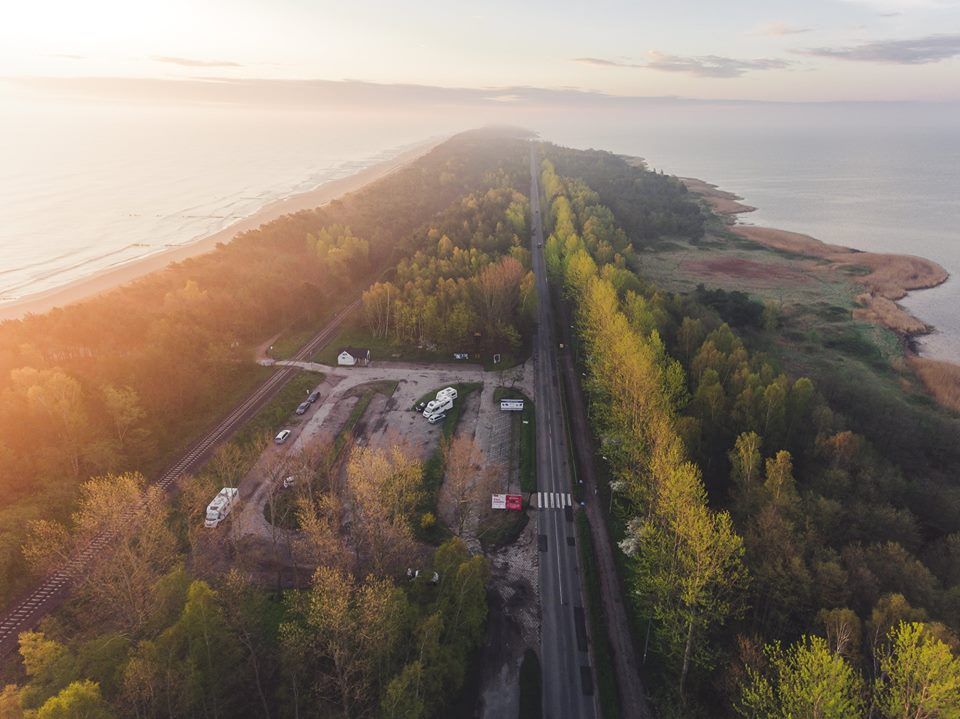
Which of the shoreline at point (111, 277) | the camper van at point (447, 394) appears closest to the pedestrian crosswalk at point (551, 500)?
the camper van at point (447, 394)

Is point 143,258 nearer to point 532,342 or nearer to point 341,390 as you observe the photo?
point 341,390

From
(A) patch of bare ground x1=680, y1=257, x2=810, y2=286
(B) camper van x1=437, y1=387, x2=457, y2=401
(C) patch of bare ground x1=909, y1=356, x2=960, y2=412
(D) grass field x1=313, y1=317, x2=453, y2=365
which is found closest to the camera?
(B) camper van x1=437, y1=387, x2=457, y2=401

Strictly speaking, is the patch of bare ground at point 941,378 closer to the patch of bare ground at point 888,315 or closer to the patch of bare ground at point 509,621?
the patch of bare ground at point 888,315

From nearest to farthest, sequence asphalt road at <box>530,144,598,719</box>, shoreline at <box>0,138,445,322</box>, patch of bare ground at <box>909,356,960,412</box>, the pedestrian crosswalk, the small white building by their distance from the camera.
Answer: asphalt road at <box>530,144,598,719</box>
the pedestrian crosswalk
patch of bare ground at <box>909,356,960,412</box>
the small white building
shoreline at <box>0,138,445,322</box>

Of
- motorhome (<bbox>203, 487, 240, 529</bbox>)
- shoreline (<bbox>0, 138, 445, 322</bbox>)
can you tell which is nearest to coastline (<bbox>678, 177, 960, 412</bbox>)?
motorhome (<bbox>203, 487, 240, 529</bbox>)

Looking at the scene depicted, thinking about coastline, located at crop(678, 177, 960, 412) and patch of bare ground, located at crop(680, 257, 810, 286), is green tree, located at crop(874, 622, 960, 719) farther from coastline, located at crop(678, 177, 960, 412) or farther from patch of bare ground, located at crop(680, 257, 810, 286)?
patch of bare ground, located at crop(680, 257, 810, 286)

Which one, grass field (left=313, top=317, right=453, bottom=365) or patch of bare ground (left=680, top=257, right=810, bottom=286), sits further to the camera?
patch of bare ground (left=680, top=257, right=810, bottom=286)

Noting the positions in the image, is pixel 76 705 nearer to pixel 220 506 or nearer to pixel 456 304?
pixel 220 506

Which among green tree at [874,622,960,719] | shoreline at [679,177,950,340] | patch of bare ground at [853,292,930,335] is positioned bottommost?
patch of bare ground at [853,292,930,335]
